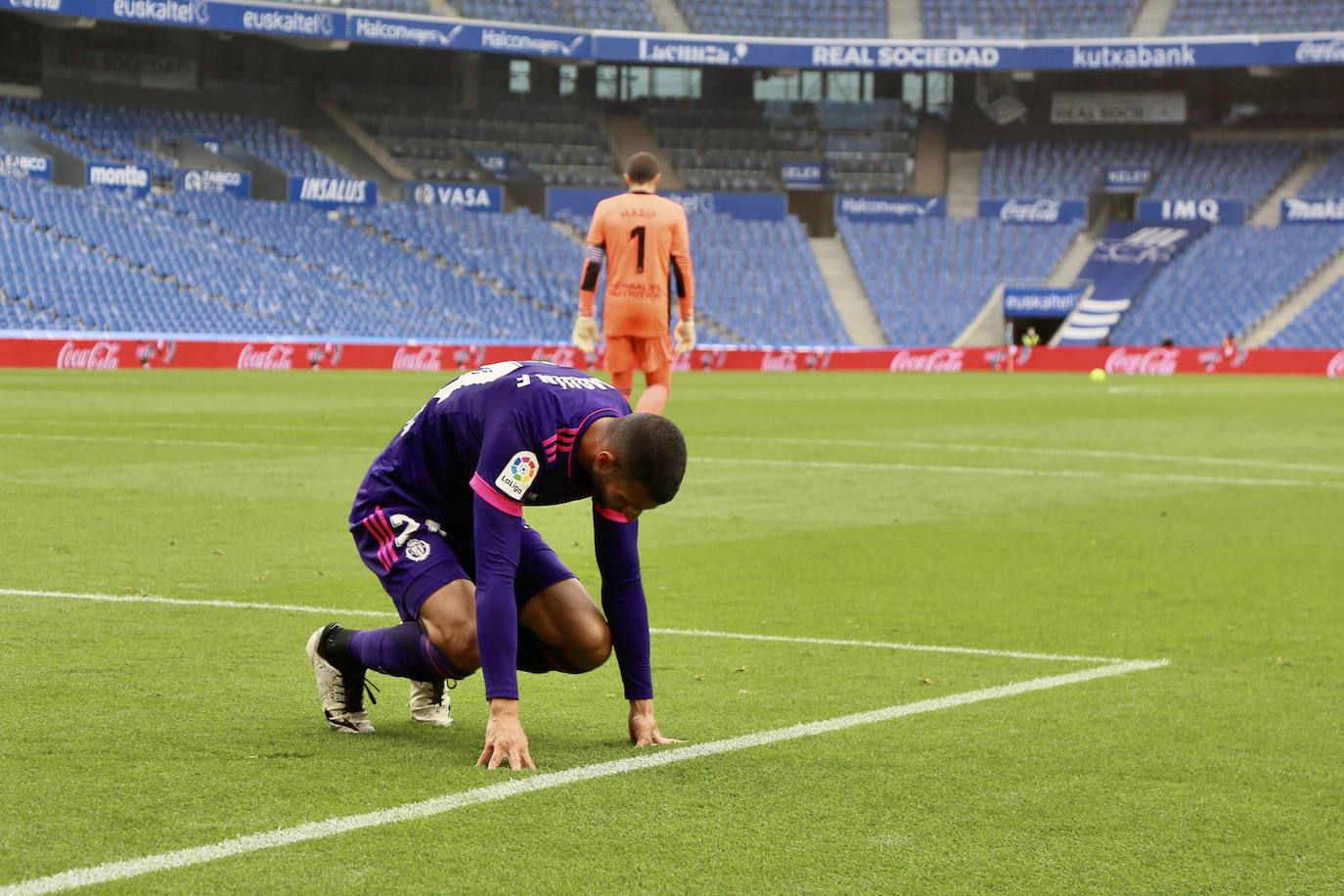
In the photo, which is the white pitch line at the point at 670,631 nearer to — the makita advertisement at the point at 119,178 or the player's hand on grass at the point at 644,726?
the player's hand on grass at the point at 644,726

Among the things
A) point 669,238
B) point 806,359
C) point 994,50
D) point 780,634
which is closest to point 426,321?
point 806,359

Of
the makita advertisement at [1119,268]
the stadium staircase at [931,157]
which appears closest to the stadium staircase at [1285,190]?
the makita advertisement at [1119,268]

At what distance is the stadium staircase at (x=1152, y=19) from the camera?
69062 mm

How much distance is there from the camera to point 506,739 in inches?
208

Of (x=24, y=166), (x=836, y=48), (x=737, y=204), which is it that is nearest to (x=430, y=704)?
(x=24, y=166)

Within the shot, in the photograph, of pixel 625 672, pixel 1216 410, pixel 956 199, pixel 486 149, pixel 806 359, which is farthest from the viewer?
pixel 956 199

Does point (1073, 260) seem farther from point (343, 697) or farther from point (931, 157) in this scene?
point (343, 697)

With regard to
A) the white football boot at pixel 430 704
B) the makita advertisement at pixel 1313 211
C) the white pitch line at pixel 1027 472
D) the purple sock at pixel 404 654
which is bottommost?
the white pitch line at pixel 1027 472

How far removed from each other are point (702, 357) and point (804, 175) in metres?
19.9

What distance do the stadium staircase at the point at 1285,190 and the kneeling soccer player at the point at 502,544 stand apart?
214ft

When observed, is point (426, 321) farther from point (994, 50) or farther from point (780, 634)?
point (780, 634)

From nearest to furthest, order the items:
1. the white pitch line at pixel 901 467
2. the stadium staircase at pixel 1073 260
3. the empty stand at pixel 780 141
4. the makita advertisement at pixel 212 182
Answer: the white pitch line at pixel 901 467 < the makita advertisement at pixel 212 182 < the stadium staircase at pixel 1073 260 < the empty stand at pixel 780 141

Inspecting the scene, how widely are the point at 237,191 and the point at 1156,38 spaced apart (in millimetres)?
33199

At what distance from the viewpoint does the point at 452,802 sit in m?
4.89
